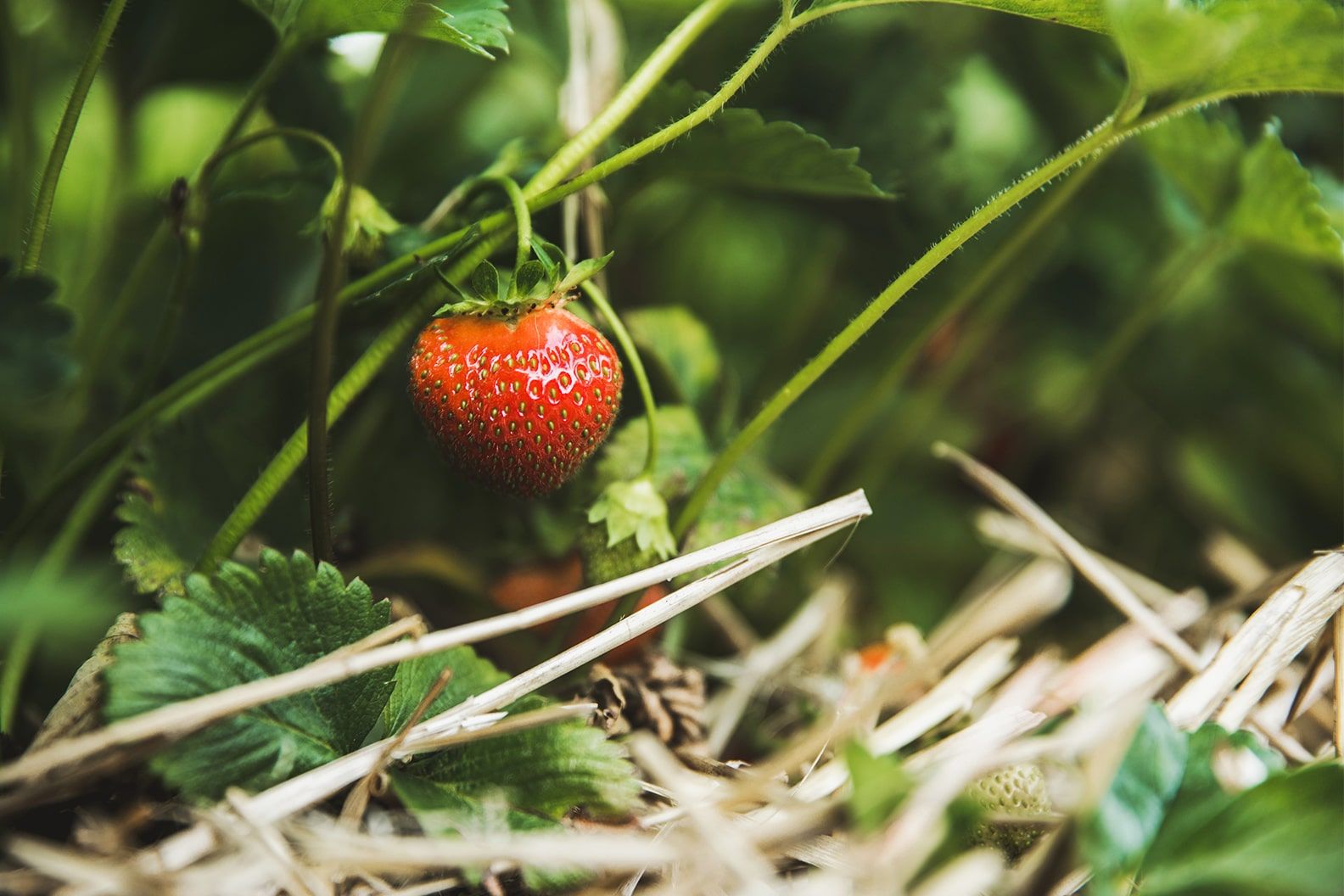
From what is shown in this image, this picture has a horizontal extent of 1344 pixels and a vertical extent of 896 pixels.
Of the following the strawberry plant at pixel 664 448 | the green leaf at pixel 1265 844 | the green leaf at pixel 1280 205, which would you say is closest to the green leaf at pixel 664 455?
the strawberry plant at pixel 664 448

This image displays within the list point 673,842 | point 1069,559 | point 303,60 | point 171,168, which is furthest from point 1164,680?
point 171,168

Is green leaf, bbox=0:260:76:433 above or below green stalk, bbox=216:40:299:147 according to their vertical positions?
below

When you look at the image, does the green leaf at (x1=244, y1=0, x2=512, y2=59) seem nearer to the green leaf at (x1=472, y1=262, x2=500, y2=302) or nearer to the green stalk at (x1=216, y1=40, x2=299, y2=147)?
the green stalk at (x1=216, y1=40, x2=299, y2=147)

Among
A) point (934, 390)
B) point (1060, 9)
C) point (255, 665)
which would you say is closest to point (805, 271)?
point (934, 390)

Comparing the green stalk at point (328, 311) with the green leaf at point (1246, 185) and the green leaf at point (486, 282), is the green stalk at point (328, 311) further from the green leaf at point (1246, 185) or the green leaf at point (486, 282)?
the green leaf at point (1246, 185)

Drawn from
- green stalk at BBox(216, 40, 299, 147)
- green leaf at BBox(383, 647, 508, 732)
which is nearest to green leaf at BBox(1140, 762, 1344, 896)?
green leaf at BBox(383, 647, 508, 732)

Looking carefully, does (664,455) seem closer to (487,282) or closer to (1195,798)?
(487,282)

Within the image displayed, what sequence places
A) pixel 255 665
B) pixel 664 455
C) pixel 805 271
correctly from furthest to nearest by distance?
1. pixel 805 271
2. pixel 664 455
3. pixel 255 665
